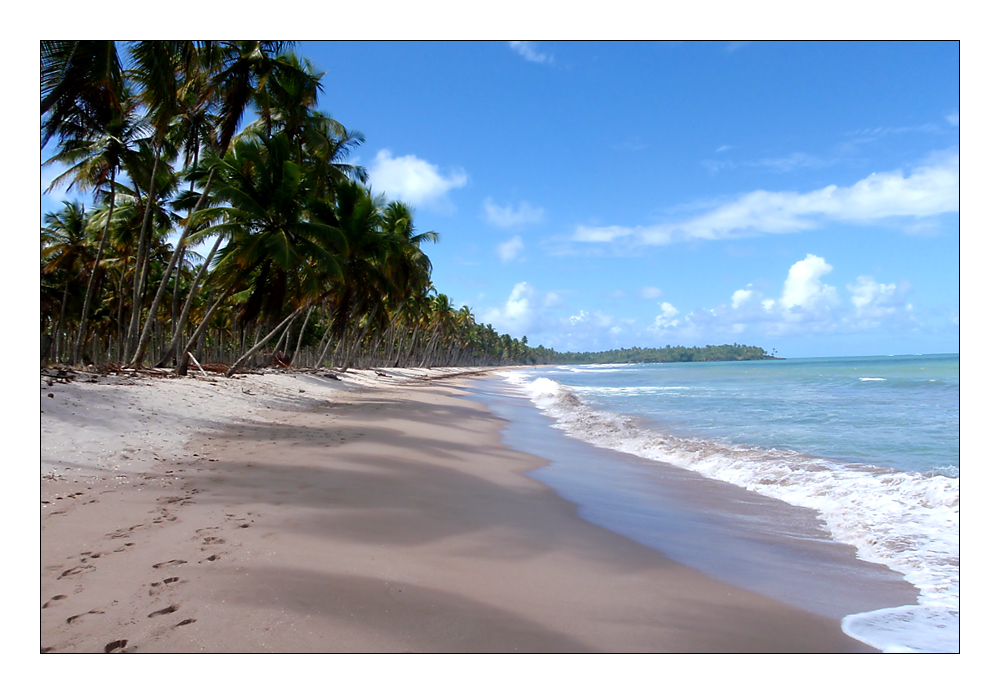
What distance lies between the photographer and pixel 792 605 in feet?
10.5

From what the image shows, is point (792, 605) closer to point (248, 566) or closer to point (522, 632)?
point (522, 632)

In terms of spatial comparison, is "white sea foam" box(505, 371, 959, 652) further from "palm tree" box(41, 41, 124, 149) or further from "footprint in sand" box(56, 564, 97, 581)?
"palm tree" box(41, 41, 124, 149)

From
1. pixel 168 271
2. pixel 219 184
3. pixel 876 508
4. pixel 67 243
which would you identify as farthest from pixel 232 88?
pixel 876 508

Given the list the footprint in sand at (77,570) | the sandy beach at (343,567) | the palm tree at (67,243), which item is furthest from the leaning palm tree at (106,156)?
the footprint in sand at (77,570)

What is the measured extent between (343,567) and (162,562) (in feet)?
3.33

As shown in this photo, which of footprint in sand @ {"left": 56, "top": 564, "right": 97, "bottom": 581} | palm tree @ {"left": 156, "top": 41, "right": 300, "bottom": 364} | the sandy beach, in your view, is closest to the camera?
the sandy beach

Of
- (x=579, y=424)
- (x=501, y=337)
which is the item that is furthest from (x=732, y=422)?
(x=501, y=337)

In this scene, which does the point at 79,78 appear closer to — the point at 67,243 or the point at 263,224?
the point at 263,224

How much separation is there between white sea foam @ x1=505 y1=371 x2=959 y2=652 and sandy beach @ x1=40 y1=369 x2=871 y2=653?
0.52 metres

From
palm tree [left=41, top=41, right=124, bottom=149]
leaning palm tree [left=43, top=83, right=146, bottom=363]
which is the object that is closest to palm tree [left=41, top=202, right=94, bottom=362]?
leaning palm tree [left=43, top=83, right=146, bottom=363]

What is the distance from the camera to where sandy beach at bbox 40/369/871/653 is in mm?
2496

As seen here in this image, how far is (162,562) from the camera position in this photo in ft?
10.1

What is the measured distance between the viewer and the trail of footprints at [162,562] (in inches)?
95.1

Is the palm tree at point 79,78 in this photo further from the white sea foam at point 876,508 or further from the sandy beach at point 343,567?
the white sea foam at point 876,508
